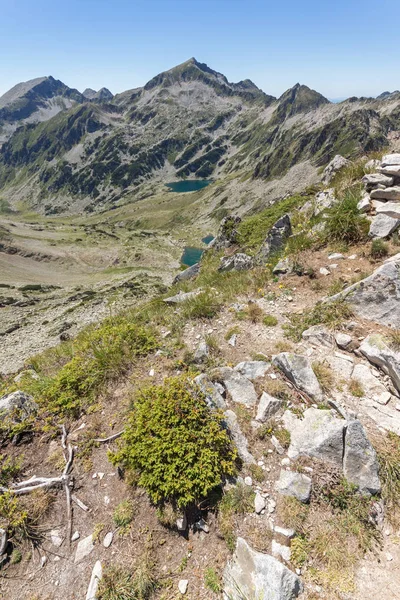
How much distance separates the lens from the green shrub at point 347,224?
11.3 metres

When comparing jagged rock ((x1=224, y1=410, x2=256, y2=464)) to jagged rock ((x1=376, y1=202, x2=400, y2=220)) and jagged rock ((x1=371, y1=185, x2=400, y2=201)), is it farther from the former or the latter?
jagged rock ((x1=371, y1=185, x2=400, y2=201))

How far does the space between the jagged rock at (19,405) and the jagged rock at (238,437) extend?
5.55 metres

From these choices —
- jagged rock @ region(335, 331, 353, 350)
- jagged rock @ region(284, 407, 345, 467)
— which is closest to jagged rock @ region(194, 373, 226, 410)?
jagged rock @ region(284, 407, 345, 467)

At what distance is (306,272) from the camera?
11484 millimetres

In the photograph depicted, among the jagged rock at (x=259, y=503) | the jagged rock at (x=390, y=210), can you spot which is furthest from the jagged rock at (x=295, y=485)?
the jagged rock at (x=390, y=210)

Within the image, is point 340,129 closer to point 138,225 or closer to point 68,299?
point 138,225

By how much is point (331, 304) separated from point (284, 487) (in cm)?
575

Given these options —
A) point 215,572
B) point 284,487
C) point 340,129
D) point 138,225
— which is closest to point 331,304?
point 284,487

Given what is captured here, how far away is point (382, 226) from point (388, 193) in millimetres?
2206

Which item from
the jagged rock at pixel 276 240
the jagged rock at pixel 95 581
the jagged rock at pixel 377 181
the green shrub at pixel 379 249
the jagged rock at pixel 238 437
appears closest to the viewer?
the jagged rock at pixel 95 581

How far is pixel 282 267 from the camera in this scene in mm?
12367

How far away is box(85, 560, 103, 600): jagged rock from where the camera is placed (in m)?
4.80

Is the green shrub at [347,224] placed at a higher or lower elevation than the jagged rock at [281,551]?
higher

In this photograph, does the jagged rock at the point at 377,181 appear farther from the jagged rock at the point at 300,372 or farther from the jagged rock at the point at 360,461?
the jagged rock at the point at 360,461
